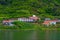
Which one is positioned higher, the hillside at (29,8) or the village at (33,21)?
the hillside at (29,8)

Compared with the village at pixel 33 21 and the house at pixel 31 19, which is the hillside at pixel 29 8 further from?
the village at pixel 33 21

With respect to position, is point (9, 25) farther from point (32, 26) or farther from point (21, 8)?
point (21, 8)

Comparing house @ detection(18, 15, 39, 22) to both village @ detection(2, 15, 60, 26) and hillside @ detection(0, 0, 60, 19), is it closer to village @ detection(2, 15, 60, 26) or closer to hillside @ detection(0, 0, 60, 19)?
village @ detection(2, 15, 60, 26)

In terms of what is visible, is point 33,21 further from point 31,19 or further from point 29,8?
point 29,8

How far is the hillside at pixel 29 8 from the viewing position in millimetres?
73875

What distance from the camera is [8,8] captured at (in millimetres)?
76375

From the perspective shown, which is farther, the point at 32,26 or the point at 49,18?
the point at 49,18

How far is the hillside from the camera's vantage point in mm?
73875

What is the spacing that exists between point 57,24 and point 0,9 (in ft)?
44.0

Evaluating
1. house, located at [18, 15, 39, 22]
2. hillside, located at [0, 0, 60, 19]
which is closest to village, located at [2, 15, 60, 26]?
house, located at [18, 15, 39, 22]

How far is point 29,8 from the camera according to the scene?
76.6 m

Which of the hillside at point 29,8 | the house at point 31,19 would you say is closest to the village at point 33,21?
the house at point 31,19

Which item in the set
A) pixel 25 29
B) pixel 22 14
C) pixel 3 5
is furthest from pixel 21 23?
pixel 3 5

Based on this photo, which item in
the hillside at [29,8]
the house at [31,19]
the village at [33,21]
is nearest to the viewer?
the village at [33,21]
